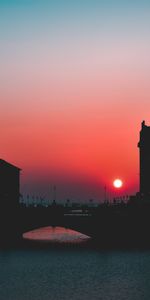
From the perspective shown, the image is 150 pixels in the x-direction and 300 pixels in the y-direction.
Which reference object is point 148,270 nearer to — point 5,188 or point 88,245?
point 88,245

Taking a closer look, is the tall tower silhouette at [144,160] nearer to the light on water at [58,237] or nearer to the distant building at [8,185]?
the light on water at [58,237]

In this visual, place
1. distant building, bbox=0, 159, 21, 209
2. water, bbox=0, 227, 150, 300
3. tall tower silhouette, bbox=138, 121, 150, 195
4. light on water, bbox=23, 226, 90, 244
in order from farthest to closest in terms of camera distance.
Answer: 1. tall tower silhouette, bbox=138, 121, 150, 195
2. distant building, bbox=0, 159, 21, 209
3. light on water, bbox=23, 226, 90, 244
4. water, bbox=0, 227, 150, 300

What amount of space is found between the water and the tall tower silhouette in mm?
46031

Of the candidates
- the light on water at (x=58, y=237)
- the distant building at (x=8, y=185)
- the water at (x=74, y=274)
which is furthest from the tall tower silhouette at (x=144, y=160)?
the water at (x=74, y=274)

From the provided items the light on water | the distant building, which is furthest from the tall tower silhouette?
the distant building

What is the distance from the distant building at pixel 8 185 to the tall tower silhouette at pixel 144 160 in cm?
3190

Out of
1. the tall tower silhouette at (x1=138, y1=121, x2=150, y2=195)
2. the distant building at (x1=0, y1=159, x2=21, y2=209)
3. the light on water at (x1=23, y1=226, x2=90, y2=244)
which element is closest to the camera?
the light on water at (x1=23, y1=226, x2=90, y2=244)

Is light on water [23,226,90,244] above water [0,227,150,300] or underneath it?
above

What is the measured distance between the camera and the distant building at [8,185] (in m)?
141

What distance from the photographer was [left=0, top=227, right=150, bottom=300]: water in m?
62.0

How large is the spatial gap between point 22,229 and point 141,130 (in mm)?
46047

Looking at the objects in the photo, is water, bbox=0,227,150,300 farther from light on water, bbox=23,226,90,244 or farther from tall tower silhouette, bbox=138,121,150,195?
tall tower silhouette, bbox=138,121,150,195

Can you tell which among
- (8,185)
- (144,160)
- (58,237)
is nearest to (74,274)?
(58,237)

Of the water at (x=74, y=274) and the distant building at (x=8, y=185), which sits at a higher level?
the distant building at (x=8, y=185)
